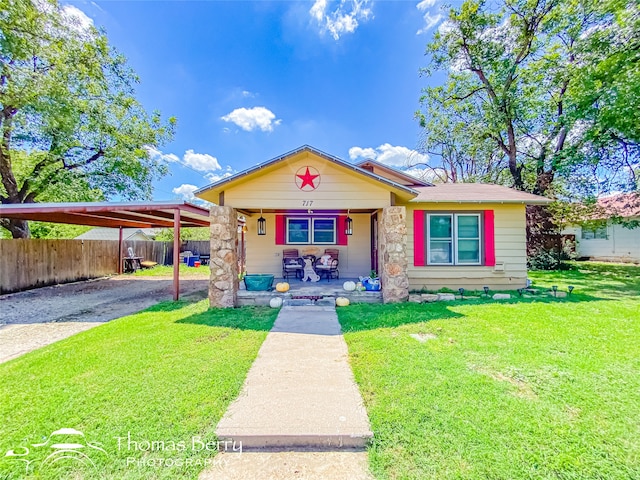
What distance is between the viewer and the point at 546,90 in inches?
562

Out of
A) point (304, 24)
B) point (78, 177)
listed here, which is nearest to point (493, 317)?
point (304, 24)

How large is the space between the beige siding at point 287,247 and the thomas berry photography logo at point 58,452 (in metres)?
7.26

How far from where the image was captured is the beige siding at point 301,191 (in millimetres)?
6574

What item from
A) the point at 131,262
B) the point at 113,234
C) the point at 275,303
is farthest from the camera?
the point at 113,234

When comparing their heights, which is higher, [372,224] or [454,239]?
[372,224]

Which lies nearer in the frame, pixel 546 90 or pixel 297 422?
pixel 297 422

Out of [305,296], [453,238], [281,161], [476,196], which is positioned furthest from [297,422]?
[476,196]

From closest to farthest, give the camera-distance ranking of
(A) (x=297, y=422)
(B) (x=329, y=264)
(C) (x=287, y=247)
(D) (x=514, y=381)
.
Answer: (A) (x=297, y=422) → (D) (x=514, y=381) → (B) (x=329, y=264) → (C) (x=287, y=247)

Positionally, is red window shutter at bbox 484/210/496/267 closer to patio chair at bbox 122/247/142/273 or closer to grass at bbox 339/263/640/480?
grass at bbox 339/263/640/480

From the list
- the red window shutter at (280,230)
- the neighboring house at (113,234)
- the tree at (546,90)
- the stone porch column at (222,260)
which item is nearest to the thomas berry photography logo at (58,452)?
the stone porch column at (222,260)

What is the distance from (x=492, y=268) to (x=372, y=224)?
148 inches

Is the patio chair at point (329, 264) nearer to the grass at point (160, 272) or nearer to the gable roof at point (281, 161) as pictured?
the gable roof at point (281, 161)

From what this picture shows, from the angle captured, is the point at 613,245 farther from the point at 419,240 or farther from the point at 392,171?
the point at 419,240

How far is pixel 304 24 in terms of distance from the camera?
1177 centimetres
